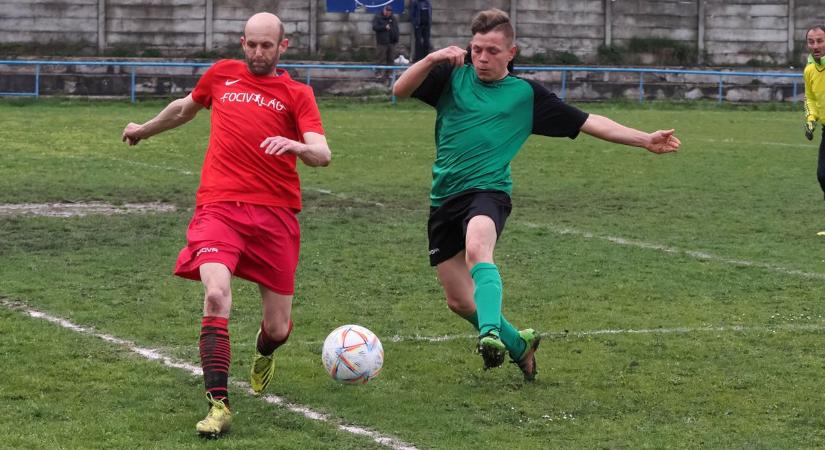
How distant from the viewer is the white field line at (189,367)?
639 cm

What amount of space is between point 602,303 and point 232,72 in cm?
405

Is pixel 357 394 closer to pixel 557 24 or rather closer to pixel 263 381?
pixel 263 381

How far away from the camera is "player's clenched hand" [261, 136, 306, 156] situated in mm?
6375

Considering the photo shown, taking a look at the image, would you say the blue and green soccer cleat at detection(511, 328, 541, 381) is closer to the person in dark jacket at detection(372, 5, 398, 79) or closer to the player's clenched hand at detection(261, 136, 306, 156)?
the player's clenched hand at detection(261, 136, 306, 156)

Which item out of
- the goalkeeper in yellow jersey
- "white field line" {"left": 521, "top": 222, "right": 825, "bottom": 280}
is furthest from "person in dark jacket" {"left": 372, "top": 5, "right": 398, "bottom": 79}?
"white field line" {"left": 521, "top": 222, "right": 825, "bottom": 280}

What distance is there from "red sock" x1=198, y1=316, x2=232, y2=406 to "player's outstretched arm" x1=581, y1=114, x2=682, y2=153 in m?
2.42

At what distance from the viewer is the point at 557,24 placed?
36844mm

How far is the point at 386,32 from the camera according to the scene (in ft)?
112

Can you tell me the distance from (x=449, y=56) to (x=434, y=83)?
1.16 ft

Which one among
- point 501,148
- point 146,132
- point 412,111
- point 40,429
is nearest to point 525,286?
point 501,148

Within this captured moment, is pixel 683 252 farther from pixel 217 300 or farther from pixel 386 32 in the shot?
pixel 386 32

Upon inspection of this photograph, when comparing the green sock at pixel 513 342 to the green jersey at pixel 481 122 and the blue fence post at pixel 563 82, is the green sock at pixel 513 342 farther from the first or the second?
the blue fence post at pixel 563 82

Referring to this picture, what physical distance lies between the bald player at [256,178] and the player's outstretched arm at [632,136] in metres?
1.68

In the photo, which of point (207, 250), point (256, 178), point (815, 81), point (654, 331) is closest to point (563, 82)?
point (815, 81)
